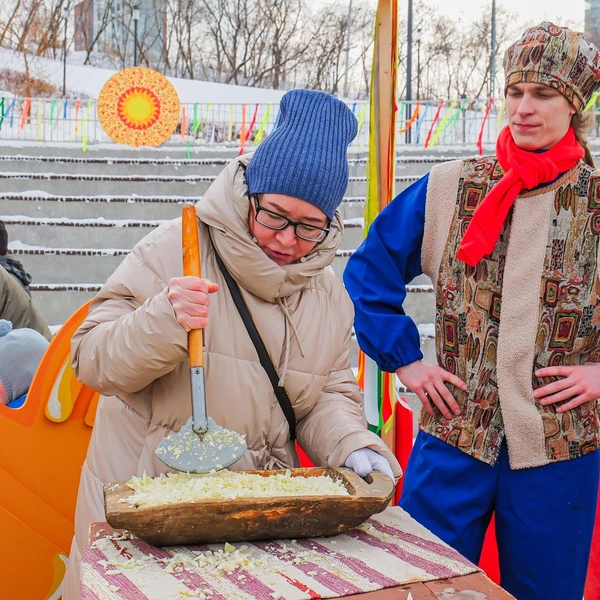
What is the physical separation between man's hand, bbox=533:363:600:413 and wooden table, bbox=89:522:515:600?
59cm

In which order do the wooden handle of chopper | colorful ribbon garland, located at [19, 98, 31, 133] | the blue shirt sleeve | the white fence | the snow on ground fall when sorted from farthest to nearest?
the snow on ground < the white fence < colorful ribbon garland, located at [19, 98, 31, 133] < the blue shirt sleeve < the wooden handle of chopper

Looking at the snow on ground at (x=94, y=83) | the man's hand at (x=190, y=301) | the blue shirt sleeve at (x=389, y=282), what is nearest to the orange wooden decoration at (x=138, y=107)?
the blue shirt sleeve at (x=389, y=282)

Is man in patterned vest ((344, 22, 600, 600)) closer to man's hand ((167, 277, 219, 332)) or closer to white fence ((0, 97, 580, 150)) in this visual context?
man's hand ((167, 277, 219, 332))

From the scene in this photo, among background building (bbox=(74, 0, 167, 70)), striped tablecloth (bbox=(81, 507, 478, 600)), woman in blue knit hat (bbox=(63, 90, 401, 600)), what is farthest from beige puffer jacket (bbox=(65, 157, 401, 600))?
background building (bbox=(74, 0, 167, 70))

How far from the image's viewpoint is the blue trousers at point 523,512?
1.68m

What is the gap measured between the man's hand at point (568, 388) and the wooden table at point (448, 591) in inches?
23.2

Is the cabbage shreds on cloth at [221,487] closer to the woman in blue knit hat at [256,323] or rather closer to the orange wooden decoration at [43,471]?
the woman in blue knit hat at [256,323]

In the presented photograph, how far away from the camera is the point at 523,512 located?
1.69 metres

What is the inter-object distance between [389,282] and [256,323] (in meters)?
0.46

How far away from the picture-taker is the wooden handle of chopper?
1.32 m

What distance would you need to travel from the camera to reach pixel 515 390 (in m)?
1.69

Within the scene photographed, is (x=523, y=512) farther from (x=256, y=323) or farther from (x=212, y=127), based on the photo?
(x=212, y=127)

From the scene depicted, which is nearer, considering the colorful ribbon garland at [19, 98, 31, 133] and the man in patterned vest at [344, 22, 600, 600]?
the man in patterned vest at [344, 22, 600, 600]

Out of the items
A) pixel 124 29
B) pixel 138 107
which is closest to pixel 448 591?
pixel 138 107
